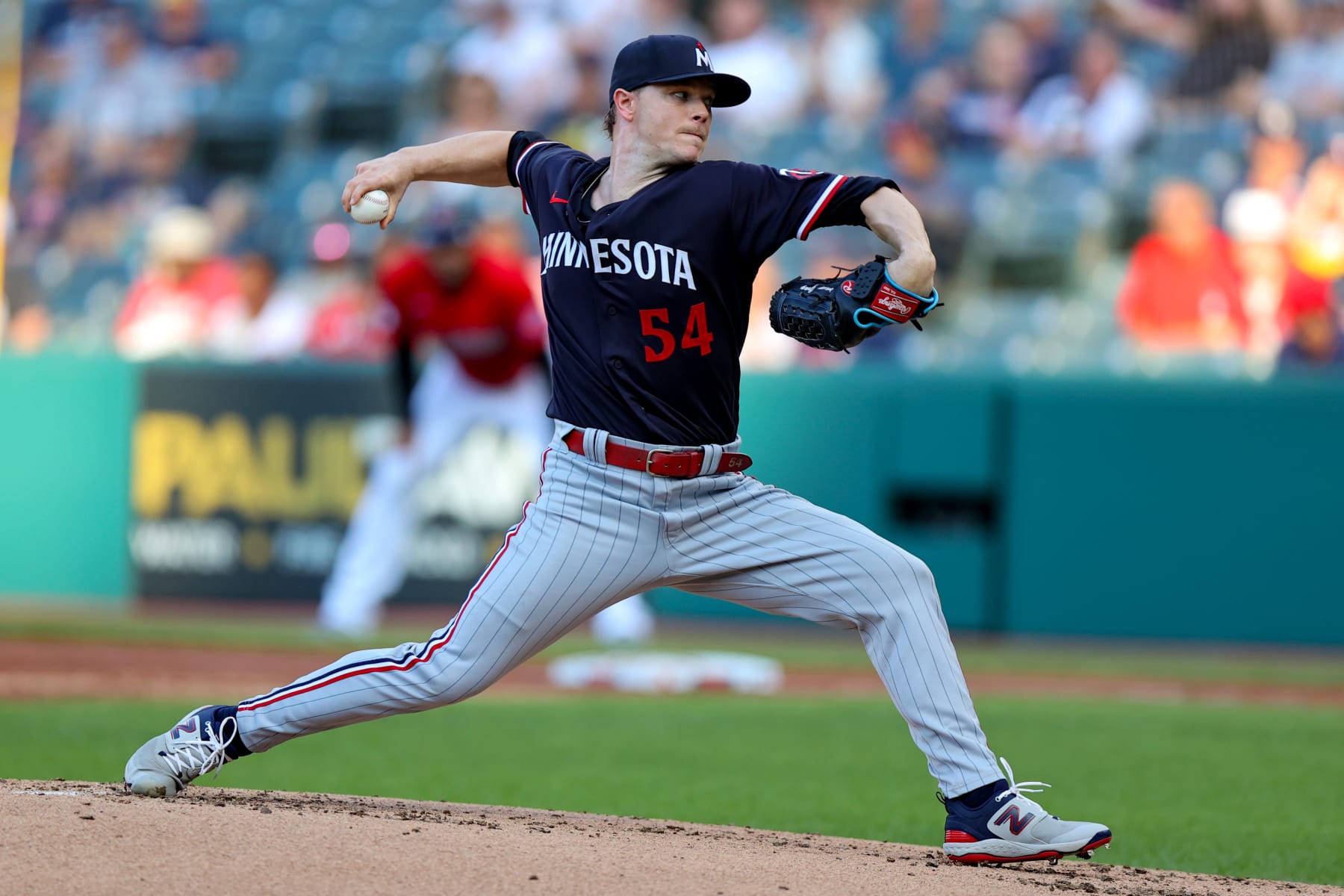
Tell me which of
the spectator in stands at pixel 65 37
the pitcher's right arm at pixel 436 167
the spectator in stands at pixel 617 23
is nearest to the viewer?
the pitcher's right arm at pixel 436 167

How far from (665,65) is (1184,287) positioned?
22.8 ft

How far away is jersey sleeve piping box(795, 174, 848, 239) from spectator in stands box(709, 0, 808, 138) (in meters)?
8.58

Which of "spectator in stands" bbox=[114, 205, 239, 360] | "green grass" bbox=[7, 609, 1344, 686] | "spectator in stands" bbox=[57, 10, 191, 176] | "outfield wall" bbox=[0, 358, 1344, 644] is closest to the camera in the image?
"green grass" bbox=[7, 609, 1344, 686]

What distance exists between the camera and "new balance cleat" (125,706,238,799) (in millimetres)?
3900

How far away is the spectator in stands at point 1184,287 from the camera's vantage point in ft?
32.5

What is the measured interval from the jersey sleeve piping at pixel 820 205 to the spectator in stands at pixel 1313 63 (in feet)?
25.5

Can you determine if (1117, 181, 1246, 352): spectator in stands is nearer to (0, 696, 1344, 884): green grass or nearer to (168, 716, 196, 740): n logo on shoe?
(0, 696, 1344, 884): green grass

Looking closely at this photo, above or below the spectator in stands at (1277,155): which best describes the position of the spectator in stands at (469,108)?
above

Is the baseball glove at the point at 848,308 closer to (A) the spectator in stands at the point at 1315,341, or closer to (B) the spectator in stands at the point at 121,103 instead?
(A) the spectator in stands at the point at 1315,341

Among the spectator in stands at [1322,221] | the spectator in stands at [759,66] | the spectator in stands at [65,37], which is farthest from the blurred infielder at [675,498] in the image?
the spectator in stands at [65,37]

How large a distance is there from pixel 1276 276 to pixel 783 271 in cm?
308

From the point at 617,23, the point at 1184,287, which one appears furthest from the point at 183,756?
the point at 617,23

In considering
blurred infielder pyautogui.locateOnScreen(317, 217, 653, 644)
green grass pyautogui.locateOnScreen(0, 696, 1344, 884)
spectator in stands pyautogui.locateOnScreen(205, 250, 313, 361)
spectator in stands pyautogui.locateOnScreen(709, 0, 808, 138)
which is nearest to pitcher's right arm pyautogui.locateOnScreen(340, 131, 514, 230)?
green grass pyautogui.locateOnScreen(0, 696, 1344, 884)

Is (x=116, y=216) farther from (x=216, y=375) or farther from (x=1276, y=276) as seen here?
(x=1276, y=276)
